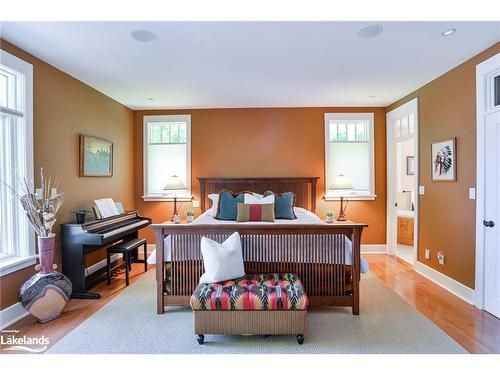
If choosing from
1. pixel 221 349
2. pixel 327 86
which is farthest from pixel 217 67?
pixel 221 349

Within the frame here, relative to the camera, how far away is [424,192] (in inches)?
147

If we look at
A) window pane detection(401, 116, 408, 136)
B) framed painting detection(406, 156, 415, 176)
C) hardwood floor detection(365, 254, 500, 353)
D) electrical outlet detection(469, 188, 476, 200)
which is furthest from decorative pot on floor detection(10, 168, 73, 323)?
framed painting detection(406, 156, 415, 176)

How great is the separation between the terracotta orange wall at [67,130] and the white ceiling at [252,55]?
15 cm

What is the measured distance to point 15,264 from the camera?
8.21 feet

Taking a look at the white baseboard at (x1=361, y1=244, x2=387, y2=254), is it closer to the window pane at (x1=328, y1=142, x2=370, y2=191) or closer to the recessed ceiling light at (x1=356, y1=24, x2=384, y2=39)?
the window pane at (x1=328, y1=142, x2=370, y2=191)

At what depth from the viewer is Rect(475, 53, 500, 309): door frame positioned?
2664 mm

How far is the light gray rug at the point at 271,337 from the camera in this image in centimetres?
207

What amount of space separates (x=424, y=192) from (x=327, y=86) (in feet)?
6.74

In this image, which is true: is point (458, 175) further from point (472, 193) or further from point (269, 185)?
point (269, 185)

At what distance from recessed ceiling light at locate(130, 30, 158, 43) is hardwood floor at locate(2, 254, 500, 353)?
2728 mm

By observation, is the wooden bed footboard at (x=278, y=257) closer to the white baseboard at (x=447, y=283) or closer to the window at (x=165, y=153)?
the white baseboard at (x=447, y=283)

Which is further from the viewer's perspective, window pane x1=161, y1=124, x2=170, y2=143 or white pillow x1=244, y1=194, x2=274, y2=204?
window pane x1=161, y1=124, x2=170, y2=143

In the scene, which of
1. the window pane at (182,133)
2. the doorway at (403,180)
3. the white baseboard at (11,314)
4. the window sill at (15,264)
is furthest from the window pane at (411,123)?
the white baseboard at (11,314)
